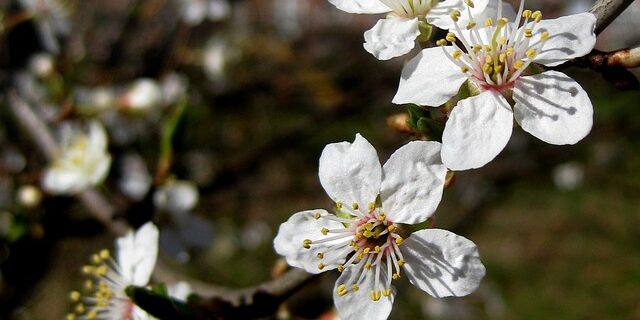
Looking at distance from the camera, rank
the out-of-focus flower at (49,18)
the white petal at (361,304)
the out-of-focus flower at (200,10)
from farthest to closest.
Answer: the out-of-focus flower at (200,10), the out-of-focus flower at (49,18), the white petal at (361,304)

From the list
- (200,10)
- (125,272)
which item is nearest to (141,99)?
(200,10)

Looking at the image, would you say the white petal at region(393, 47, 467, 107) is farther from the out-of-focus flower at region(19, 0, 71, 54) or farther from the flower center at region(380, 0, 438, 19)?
the out-of-focus flower at region(19, 0, 71, 54)

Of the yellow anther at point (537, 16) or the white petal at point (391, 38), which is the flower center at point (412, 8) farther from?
the yellow anther at point (537, 16)

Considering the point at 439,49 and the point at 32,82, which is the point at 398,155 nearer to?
the point at 439,49

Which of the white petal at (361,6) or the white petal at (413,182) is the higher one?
the white petal at (361,6)

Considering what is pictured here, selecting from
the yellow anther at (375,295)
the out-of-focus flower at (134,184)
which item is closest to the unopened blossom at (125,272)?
the yellow anther at (375,295)

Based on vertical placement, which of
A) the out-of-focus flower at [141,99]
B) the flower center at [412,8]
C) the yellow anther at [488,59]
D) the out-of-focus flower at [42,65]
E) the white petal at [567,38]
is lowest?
the white petal at [567,38]

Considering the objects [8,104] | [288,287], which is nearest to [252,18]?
[8,104]
